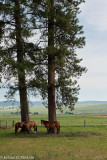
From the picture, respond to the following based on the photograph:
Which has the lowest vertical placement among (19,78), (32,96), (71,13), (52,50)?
(32,96)

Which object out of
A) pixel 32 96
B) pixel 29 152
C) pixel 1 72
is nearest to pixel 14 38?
pixel 1 72

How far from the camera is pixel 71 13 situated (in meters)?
22.7

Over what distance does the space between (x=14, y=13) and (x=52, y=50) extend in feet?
17.2

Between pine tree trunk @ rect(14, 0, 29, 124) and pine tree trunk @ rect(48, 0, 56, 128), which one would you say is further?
pine tree trunk @ rect(48, 0, 56, 128)

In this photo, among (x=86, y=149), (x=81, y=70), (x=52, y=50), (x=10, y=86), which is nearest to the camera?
(x=86, y=149)

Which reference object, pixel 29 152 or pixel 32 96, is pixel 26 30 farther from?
pixel 29 152

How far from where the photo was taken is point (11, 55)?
24078 millimetres

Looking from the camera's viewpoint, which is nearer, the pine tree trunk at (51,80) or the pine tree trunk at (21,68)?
the pine tree trunk at (21,68)

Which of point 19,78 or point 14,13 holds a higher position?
point 14,13

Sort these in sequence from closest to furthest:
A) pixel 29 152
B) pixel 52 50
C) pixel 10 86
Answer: pixel 29 152, pixel 52 50, pixel 10 86

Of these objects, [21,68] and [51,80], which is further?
[51,80]

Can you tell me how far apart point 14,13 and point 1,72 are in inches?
216

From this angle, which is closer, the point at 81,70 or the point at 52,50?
the point at 52,50

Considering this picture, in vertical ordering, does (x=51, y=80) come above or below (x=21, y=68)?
below
